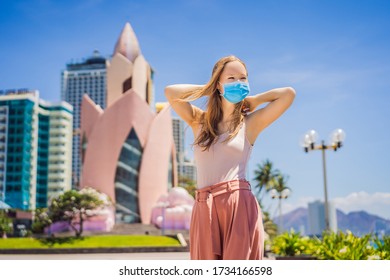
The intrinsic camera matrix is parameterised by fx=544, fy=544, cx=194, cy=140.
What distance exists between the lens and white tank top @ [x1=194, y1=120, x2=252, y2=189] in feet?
6.43

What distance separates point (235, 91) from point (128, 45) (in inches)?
1067

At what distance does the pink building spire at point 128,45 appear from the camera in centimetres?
2814

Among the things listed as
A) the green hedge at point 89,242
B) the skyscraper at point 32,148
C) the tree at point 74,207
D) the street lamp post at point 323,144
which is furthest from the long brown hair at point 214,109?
the skyscraper at point 32,148

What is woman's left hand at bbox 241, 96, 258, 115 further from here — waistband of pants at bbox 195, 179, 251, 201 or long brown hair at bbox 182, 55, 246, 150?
waistband of pants at bbox 195, 179, 251, 201

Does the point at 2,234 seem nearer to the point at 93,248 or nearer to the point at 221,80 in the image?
the point at 93,248

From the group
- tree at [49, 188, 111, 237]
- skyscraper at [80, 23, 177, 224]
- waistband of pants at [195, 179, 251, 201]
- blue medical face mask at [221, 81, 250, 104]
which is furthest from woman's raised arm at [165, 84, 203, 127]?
skyscraper at [80, 23, 177, 224]

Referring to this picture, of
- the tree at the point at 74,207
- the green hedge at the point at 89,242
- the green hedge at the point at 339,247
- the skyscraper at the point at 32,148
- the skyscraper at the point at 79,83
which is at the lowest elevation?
the green hedge at the point at 89,242

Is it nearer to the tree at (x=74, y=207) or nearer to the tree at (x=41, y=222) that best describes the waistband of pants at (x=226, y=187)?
the tree at (x=74, y=207)

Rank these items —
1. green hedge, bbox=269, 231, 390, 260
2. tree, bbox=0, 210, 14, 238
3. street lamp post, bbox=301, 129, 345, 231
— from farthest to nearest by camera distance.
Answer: tree, bbox=0, 210, 14, 238 → street lamp post, bbox=301, 129, 345, 231 → green hedge, bbox=269, 231, 390, 260

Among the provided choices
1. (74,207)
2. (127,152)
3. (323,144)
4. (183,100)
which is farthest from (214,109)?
(127,152)

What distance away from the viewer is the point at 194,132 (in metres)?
2.09

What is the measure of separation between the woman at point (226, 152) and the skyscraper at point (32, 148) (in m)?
32.2

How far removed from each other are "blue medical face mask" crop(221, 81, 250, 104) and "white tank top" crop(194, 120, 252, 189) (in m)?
0.13

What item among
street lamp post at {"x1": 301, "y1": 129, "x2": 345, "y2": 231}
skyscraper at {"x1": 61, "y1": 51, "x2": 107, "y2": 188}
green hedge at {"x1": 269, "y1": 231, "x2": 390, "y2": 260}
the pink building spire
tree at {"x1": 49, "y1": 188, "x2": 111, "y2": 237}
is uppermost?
skyscraper at {"x1": 61, "y1": 51, "x2": 107, "y2": 188}
